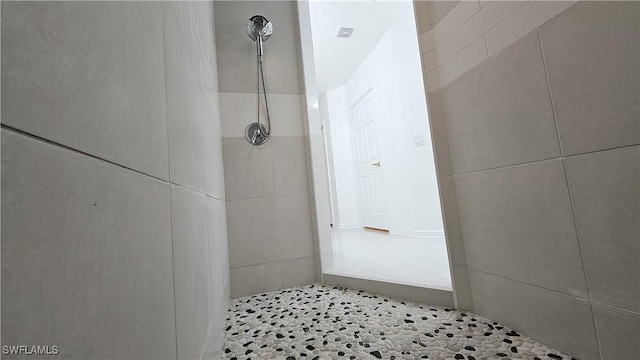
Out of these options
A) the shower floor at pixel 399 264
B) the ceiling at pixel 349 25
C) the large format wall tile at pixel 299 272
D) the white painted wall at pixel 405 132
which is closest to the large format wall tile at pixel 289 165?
the large format wall tile at pixel 299 272

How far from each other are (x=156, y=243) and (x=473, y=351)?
0.92 m

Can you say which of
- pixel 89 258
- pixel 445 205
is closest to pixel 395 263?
pixel 445 205

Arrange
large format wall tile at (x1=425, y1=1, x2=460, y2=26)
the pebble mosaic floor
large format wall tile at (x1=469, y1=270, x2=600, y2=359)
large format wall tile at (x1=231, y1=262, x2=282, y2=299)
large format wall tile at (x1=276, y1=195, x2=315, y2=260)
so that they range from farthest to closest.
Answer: large format wall tile at (x1=276, y1=195, x2=315, y2=260) < large format wall tile at (x1=231, y1=262, x2=282, y2=299) < large format wall tile at (x1=425, y1=1, x2=460, y2=26) < the pebble mosaic floor < large format wall tile at (x1=469, y1=270, x2=600, y2=359)

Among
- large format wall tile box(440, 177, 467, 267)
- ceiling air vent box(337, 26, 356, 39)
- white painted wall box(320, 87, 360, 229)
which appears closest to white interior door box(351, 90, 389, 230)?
white painted wall box(320, 87, 360, 229)

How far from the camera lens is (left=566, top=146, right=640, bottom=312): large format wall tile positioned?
23.5 inches

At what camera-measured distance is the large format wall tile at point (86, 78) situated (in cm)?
17

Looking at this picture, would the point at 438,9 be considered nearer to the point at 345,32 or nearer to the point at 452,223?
the point at 452,223

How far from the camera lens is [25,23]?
0.18m

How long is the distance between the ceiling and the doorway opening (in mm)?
10

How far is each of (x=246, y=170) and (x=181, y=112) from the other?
1.00m

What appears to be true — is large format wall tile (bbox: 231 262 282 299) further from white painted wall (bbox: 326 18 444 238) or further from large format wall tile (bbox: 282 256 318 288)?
white painted wall (bbox: 326 18 444 238)

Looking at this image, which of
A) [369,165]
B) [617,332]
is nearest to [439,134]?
[617,332]

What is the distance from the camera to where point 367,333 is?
97 centimetres

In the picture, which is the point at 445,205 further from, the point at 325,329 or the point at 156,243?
the point at 156,243
